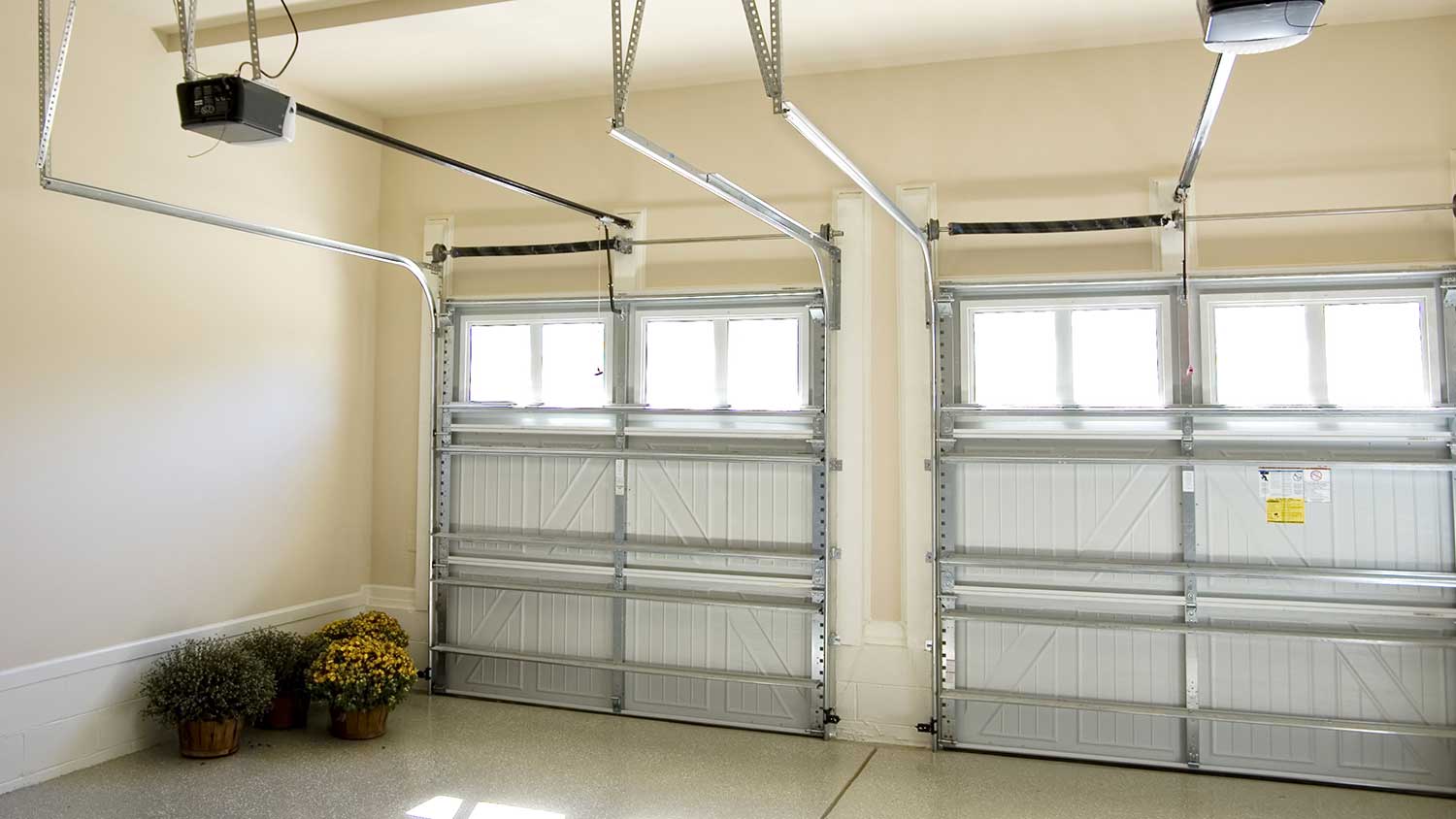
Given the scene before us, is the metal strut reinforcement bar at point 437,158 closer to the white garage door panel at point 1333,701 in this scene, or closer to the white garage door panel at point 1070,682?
the white garage door panel at point 1070,682

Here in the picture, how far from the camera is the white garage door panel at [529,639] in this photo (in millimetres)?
5695

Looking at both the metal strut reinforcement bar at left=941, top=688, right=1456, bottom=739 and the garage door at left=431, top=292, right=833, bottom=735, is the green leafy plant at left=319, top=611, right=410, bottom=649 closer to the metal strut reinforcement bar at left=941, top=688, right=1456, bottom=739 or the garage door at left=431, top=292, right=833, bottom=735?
the garage door at left=431, top=292, right=833, bottom=735

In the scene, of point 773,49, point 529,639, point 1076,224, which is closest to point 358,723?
point 529,639

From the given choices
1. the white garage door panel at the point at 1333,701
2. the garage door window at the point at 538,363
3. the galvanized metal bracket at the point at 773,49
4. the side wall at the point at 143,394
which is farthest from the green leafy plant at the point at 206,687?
the white garage door panel at the point at 1333,701

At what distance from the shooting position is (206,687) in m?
4.61

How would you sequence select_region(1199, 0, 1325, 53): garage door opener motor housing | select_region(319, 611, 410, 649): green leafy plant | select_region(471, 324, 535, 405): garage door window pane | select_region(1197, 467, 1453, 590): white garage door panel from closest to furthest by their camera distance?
select_region(1199, 0, 1325, 53): garage door opener motor housing → select_region(1197, 467, 1453, 590): white garage door panel → select_region(319, 611, 410, 649): green leafy plant → select_region(471, 324, 535, 405): garage door window pane

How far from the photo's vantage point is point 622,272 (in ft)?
18.7

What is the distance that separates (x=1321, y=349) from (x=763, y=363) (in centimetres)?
276

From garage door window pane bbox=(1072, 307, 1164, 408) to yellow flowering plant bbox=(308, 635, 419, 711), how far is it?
12.3 ft

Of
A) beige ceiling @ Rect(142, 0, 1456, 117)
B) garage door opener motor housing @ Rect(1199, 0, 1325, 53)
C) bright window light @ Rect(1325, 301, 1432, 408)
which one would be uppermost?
beige ceiling @ Rect(142, 0, 1456, 117)

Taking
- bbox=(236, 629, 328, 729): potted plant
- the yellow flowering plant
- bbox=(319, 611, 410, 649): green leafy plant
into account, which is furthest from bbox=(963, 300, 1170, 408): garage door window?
bbox=(236, 629, 328, 729): potted plant

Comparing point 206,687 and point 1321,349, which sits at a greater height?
point 1321,349

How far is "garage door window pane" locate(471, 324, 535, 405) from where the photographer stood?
19.6 feet

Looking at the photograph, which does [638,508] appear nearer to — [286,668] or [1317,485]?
[286,668]
